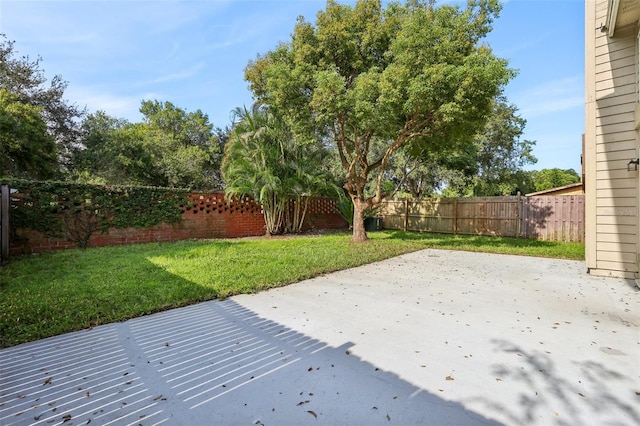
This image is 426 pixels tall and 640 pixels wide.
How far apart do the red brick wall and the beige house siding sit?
8699 mm

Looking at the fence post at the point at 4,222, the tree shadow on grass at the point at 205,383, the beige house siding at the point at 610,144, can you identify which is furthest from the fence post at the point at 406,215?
the fence post at the point at 4,222

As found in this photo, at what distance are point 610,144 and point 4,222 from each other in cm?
1060

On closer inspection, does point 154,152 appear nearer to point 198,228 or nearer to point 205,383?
point 198,228

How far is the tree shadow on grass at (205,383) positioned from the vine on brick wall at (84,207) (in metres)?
5.43

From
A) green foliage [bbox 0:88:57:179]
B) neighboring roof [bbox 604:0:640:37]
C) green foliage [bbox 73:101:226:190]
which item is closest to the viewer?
neighboring roof [bbox 604:0:640:37]

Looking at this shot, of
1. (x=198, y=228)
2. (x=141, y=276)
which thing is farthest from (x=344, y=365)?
(x=198, y=228)

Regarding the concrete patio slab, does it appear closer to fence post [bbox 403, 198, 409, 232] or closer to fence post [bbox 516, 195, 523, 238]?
fence post [bbox 516, 195, 523, 238]

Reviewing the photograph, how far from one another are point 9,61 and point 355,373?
652 inches

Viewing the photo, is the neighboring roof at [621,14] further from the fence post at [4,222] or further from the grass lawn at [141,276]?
the fence post at [4,222]

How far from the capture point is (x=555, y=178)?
105 feet

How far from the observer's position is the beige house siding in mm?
4676

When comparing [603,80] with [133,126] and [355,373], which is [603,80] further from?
[133,126]

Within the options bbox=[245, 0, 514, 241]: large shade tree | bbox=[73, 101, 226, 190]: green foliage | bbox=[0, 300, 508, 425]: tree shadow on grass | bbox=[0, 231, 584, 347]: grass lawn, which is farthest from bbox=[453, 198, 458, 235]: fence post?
bbox=[73, 101, 226, 190]: green foliage

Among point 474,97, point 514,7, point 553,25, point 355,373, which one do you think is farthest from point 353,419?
point 514,7
